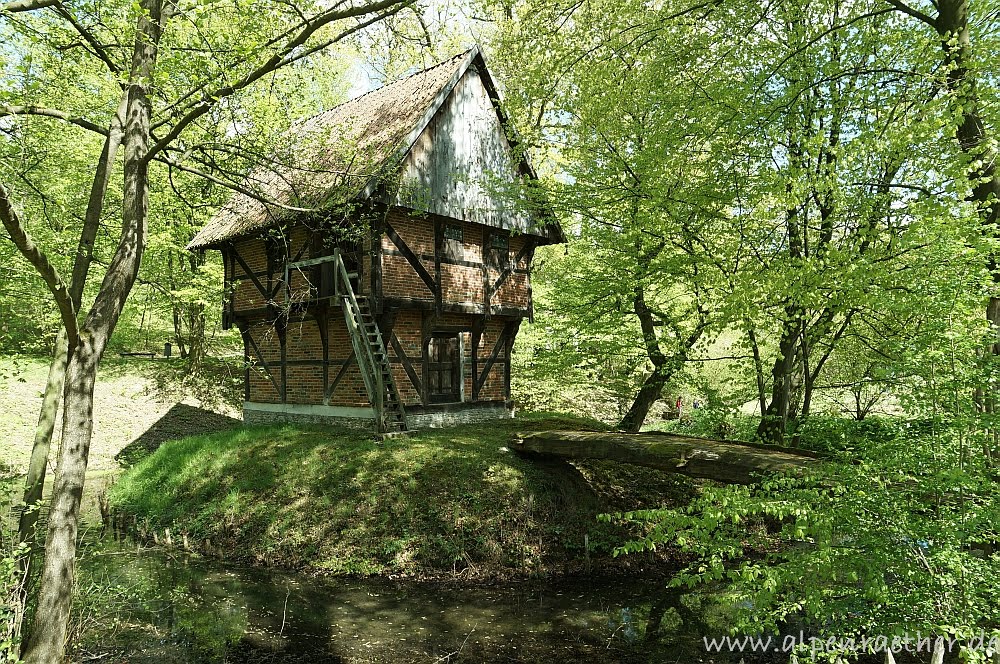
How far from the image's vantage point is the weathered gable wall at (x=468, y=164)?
14086mm

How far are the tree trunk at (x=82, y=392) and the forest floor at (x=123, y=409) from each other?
12.0m

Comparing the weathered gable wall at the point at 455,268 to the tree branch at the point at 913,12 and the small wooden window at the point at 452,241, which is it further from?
the tree branch at the point at 913,12

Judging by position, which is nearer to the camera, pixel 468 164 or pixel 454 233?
pixel 454 233

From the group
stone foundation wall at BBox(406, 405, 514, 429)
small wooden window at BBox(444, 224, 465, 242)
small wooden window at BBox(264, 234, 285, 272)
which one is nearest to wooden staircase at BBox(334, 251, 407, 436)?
stone foundation wall at BBox(406, 405, 514, 429)

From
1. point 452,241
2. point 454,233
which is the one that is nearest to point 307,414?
point 452,241

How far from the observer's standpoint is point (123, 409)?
1970cm

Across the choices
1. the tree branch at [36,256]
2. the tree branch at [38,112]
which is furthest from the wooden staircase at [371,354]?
the tree branch at [36,256]

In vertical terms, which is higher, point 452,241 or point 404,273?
point 452,241

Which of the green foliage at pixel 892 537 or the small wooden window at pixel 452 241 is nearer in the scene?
the green foliage at pixel 892 537

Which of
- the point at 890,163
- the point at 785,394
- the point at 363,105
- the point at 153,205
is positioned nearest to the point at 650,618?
the point at 785,394

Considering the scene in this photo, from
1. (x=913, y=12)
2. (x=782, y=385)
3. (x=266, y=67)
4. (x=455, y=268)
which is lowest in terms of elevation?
(x=782, y=385)

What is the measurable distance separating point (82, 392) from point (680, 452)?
7181 millimetres

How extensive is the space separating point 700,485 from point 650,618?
15.0 feet

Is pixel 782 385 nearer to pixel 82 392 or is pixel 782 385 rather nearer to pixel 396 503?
pixel 396 503
